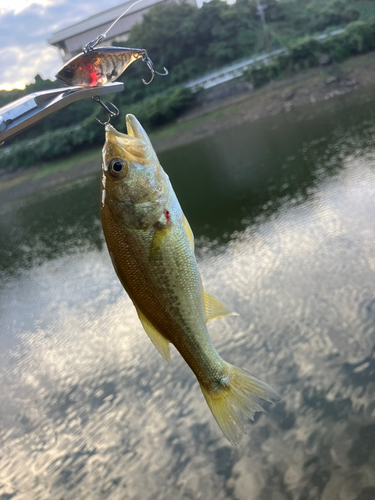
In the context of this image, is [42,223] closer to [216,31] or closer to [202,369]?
[202,369]

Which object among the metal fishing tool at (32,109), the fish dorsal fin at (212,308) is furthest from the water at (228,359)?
the metal fishing tool at (32,109)

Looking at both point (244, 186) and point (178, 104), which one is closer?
point (244, 186)

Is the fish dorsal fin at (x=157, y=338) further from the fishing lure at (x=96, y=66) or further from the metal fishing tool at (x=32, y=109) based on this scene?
the fishing lure at (x=96, y=66)

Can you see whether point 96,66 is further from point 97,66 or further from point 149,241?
point 149,241

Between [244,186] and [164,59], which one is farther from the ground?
[164,59]

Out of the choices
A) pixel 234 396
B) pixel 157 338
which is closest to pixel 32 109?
pixel 157 338

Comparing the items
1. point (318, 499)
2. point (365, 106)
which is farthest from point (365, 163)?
point (318, 499)
